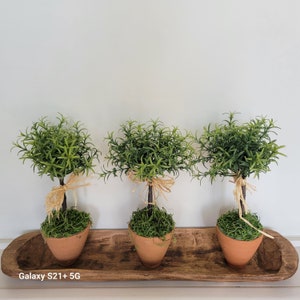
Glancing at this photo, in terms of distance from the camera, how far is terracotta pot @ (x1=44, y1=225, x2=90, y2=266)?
2.08 feet

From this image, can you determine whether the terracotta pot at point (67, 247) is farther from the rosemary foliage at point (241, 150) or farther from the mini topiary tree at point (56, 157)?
the rosemary foliage at point (241, 150)

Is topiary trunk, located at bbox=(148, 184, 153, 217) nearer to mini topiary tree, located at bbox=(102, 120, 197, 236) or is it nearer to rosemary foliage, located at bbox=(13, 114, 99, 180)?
mini topiary tree, located at bbox=(102, 120, 197, 236)

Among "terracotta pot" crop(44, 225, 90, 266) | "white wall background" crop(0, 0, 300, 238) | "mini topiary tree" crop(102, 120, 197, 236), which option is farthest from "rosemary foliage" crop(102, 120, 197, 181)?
"terracotta pot" crop(44, 225, 90, 266)

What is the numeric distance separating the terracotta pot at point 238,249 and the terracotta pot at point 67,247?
13.9 inches

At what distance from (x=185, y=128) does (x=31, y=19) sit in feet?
1.53

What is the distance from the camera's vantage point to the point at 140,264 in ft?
2.24

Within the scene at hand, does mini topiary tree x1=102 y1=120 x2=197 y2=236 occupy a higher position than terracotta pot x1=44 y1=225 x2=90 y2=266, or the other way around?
mini topiary tree x1=102 y1=120 x2=197 y2=236

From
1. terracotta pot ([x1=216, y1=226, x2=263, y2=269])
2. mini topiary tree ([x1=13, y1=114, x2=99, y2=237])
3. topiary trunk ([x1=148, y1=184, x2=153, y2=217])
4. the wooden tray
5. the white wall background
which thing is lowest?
the wooden tray

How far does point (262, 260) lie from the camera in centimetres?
69

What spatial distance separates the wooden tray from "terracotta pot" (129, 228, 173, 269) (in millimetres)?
29

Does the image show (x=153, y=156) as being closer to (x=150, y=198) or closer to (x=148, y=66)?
(x=150, y=198)

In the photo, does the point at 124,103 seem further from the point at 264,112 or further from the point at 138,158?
the point at 264,112

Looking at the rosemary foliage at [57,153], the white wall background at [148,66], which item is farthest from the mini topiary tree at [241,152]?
the rosemary foliage at [57,153]

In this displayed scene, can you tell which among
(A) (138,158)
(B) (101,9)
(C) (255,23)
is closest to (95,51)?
(B) (101,9)
